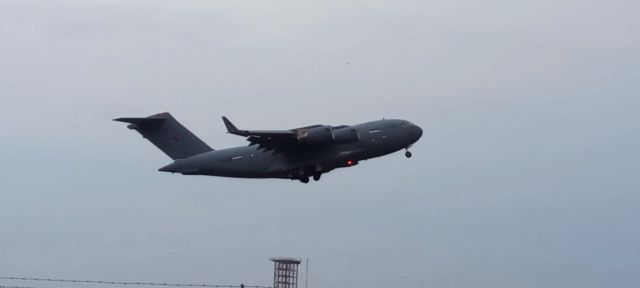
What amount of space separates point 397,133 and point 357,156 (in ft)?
7.76

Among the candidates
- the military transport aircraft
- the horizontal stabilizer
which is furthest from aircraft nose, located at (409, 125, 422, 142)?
the horizontal stabilizer

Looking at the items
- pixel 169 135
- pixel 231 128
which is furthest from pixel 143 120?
pixel 231 128

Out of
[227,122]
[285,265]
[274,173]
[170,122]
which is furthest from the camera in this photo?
[285,265]

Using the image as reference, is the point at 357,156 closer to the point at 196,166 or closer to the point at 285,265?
the point at 196,166

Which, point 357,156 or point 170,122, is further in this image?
point 170,122

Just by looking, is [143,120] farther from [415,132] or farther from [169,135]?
[415,132]

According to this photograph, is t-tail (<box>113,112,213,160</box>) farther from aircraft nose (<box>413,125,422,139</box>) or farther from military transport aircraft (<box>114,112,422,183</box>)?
aircraft nose (<box>413,125,422,139</box>)

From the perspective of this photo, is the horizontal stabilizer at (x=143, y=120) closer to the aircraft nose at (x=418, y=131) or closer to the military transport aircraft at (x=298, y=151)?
the military transport aircraft at (x=298, y=151)

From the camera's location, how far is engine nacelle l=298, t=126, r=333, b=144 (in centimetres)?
5997

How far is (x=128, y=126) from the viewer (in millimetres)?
67125

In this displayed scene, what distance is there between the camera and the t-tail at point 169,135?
65.1 meters

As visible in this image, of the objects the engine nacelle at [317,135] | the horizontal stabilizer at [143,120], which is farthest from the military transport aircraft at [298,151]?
the horizontal stabilizer at [143,120]

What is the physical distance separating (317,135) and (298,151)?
1864mm

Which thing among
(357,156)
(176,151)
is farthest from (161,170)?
(357,156)
